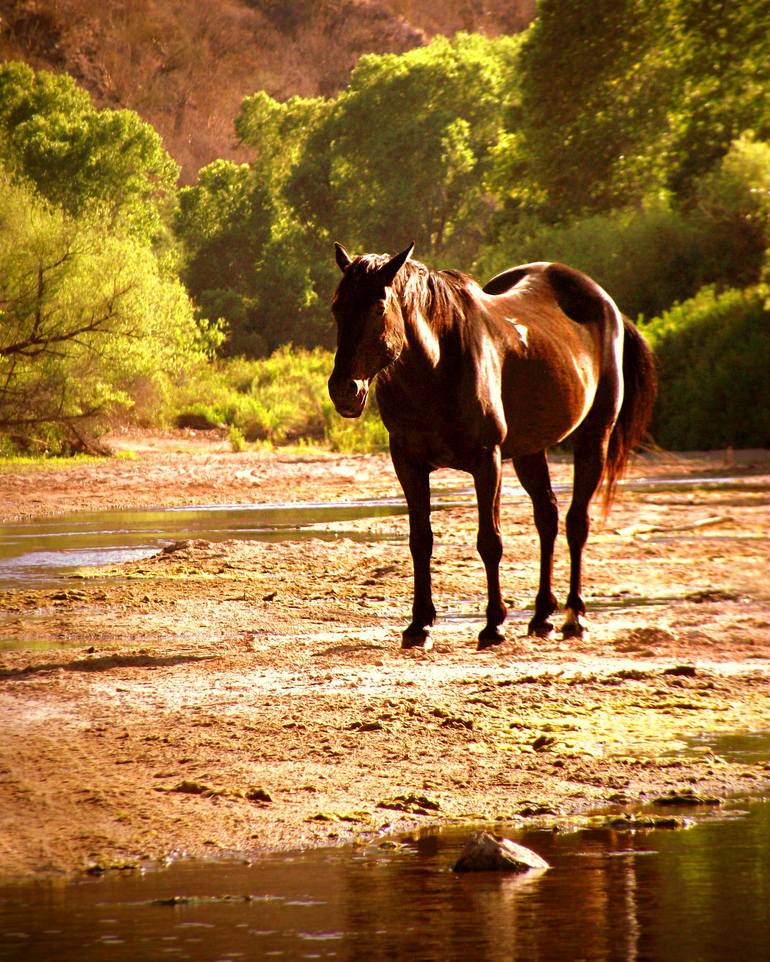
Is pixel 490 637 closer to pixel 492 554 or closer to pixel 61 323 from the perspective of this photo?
pixel 492 554

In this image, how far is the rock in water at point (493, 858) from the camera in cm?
470

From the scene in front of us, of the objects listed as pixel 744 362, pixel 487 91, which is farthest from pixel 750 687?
pixel 487 91

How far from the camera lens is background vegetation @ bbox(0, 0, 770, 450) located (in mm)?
30516

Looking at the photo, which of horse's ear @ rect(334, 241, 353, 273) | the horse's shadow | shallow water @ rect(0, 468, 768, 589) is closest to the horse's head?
horse's ear @ rect(334, 241, 353, 273)

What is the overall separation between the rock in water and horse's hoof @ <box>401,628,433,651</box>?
4.07 meters

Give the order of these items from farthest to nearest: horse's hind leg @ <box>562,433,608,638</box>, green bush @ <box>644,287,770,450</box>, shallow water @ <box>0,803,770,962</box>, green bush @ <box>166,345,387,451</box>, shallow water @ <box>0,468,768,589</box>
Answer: green bush @ <box>166,345,387,451</box>, green bush @ <box>644,287,770,450</box>, shallow water @ <box>0,468,768,589</box>, horse's hind leg @ <box>562,433,608,638</box>, shallow water @ <box>0,803,770,962</box>

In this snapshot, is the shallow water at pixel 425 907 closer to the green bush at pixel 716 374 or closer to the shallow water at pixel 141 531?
the shallow water at pixel 141 531

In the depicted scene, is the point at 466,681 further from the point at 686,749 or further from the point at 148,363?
the point at 148,363

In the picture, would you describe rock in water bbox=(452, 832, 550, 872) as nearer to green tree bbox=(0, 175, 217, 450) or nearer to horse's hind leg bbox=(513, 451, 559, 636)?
horse's hind leg bbox=(513, 451, 559, 636)

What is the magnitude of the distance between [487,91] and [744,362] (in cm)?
5459

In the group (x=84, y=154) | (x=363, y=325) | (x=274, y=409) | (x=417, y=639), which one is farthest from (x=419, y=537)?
(x=84, y=154)

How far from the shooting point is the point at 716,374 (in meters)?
31.0

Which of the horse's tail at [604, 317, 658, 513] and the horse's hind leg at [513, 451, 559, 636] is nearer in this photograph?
the horse's hind leg at [513, 451, 559, 636]

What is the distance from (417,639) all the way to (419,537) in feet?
1.71
